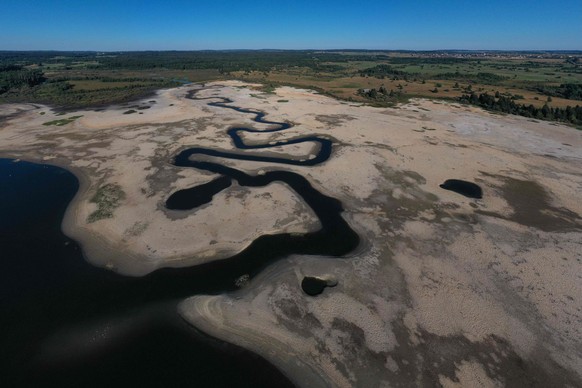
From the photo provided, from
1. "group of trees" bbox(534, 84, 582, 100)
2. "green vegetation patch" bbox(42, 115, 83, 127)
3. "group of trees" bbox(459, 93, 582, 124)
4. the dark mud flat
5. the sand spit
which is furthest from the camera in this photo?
"group of trees" bbox(534, 84, 582, 100)

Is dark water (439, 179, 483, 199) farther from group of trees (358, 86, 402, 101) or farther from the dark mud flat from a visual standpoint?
group of trees (358, 86, 402, 101)

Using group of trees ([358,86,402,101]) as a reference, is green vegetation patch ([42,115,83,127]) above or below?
below

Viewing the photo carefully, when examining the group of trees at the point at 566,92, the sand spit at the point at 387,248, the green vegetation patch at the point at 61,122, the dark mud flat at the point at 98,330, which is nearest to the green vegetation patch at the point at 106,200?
the sand spit at the point at 387,248

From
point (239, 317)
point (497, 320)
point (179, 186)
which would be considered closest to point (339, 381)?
point (239, 317)

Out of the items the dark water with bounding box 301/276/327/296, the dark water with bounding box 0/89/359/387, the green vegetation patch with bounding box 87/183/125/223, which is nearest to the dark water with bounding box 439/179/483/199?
the dark water with bounding box 0/89/359/387

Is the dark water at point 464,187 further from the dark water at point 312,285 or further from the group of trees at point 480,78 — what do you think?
the group of trees at point 480,78
